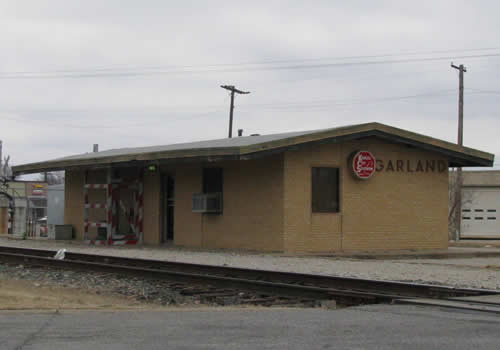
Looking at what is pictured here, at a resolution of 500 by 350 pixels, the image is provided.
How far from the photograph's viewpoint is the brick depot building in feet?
68.6

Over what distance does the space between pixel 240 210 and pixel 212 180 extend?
1.74 meters

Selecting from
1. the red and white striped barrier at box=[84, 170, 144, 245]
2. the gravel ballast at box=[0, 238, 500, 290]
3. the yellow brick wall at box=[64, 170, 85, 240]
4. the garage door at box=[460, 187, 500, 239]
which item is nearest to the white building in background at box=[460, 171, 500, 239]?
the garage door at box=[460, 187, 500, 239]

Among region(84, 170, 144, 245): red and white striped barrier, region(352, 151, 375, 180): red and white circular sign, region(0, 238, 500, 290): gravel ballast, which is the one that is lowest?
region(0, 238, 500, 290): gravel ballast

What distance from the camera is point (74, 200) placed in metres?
29.7

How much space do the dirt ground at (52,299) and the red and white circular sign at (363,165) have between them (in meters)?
10.7

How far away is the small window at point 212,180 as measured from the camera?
23.0 metres

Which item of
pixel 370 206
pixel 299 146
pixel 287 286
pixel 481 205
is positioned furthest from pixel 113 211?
pixel 481 205

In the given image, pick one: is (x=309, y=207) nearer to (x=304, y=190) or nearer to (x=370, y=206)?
(x=304, y=190)

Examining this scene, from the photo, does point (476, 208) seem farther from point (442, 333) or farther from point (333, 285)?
point (442, 333)

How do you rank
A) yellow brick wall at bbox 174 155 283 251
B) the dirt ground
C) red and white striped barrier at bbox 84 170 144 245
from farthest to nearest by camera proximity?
1. red and white striped barrier at bbox 84 170 144 245
2. yellow brick wall at bbox 174 155 283 251
3. the dirt ground

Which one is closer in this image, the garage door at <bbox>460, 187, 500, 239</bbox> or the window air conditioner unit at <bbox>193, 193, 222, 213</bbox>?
the window air conditioner unit at <bbox>193, 193, 222, 213</bbox>

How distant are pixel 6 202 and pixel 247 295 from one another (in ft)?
103

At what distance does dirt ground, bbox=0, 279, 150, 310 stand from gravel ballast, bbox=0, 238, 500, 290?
466cm

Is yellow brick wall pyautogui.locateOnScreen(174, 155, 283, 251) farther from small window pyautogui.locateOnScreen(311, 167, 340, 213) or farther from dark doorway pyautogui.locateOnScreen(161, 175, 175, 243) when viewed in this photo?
small window pyautogui.locateOnScreen(311, 167, 340, 213)
